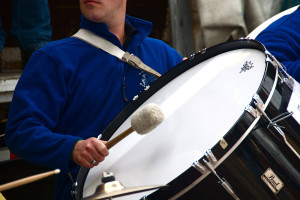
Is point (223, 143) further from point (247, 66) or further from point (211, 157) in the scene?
point (247, 66)

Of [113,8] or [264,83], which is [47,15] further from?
[264,83]

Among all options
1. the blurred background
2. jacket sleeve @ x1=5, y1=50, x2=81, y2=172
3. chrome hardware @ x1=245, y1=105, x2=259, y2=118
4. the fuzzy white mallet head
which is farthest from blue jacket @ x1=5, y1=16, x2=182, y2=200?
the blurred background

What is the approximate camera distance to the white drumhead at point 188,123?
1441mm

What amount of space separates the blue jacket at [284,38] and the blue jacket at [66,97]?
639 mm

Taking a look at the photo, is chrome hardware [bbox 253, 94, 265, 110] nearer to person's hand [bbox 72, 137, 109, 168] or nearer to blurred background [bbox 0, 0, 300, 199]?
person's hand [bbox 72, 137, 109, 168]

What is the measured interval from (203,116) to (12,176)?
67.5 inches

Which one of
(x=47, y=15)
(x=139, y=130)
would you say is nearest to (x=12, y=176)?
(x=47, y=15)

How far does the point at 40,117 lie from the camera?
63.7 inches

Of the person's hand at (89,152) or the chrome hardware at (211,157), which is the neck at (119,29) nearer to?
the person's hand at (89,152)

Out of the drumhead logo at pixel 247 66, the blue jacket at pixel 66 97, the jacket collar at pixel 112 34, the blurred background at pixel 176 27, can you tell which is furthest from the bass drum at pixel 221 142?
the blurred background at pixel 176 27

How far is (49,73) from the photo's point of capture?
1677mm

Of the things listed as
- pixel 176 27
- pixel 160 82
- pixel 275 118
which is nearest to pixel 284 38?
pixel 160 82

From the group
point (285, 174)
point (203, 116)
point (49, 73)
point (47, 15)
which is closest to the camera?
point (285, 174)

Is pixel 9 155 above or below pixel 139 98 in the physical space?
below
